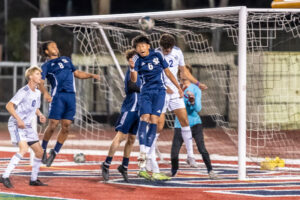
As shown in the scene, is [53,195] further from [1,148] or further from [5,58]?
[5,58]

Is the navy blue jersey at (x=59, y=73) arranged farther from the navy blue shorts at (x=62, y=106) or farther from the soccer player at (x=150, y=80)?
the soccer player at (x=150, y=80)

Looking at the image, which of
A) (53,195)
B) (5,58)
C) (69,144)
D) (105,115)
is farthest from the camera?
(5,58)

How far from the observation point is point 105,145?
62.9 feet

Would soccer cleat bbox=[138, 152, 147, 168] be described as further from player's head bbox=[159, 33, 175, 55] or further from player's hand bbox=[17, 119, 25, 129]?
player's head bbox=[159, 33, 175, 55]

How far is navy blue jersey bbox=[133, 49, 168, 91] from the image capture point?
11.2 metres

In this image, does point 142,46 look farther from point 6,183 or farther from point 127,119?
point 6,183

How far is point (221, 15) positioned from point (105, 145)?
731 centimetres

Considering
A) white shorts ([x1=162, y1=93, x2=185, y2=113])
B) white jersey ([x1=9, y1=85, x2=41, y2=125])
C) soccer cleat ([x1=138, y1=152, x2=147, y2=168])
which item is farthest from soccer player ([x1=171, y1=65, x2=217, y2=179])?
white jersey ([x1=9, y1=85, x2=41, y2=125])

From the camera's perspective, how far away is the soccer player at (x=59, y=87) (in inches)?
522

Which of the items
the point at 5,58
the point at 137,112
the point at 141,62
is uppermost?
the point at 141,62

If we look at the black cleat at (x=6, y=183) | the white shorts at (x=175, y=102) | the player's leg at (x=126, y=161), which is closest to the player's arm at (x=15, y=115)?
the black cleat at (x=6, y=183)

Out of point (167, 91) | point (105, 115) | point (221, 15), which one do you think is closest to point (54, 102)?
point (167, 91)

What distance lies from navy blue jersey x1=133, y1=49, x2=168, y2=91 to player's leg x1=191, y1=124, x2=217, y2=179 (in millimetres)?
1304

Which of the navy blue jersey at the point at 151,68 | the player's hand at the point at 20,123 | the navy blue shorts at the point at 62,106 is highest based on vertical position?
the navy blue jersey at the point at 151,68
